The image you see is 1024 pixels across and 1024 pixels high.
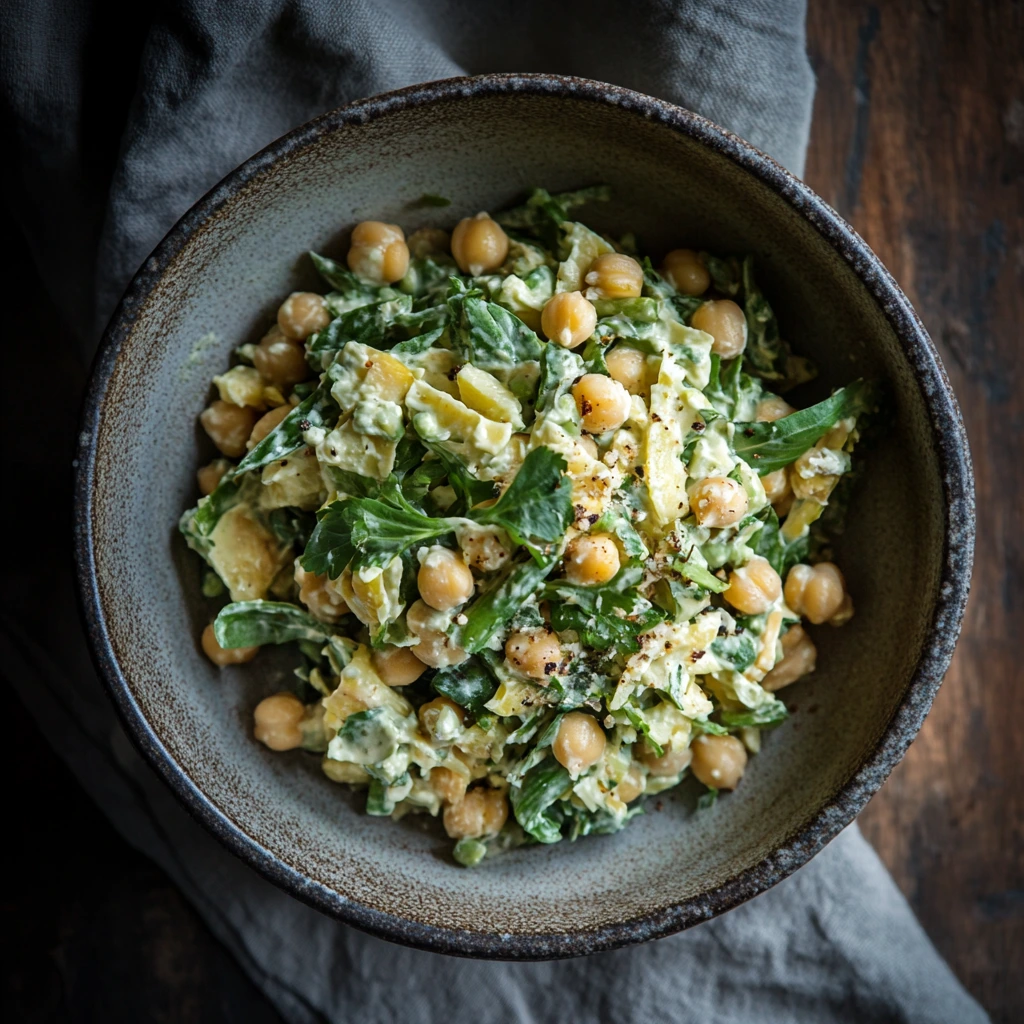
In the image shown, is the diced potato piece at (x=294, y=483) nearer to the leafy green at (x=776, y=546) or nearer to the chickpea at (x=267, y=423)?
the chickpea at (x=267, y=423)

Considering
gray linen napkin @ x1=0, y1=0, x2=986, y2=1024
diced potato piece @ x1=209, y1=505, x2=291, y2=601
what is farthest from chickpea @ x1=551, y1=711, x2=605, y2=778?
gray linen napkin @ x1=0, y1=0, x2=986, y2=1024

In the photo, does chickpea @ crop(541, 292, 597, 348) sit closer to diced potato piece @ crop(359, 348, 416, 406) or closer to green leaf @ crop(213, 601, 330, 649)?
diced potato piece @ crop(359, 348, 416, 406)

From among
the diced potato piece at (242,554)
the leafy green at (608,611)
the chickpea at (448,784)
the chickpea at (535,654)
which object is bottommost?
the chickpea at (448,784)

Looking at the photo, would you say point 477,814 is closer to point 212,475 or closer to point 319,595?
point 319,595

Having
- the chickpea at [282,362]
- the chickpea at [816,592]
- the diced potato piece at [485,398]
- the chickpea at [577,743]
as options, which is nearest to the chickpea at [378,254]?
the chickpea at [282,362]

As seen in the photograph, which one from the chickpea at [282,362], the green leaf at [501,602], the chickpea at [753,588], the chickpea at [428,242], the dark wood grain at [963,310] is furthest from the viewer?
the dark wood grain at [963,310]
